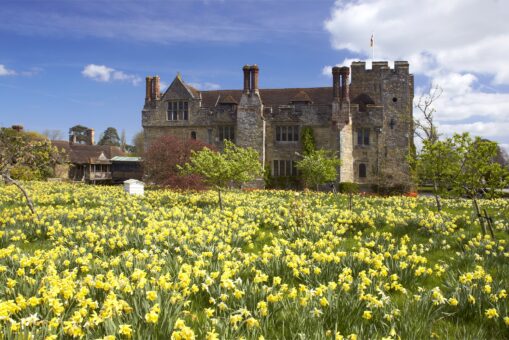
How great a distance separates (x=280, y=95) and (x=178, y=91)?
29.4 ft

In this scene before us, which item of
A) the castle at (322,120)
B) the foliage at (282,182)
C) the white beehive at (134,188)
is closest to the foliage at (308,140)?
the castle at (322,120)

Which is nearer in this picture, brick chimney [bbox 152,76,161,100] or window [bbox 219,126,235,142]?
window [bbox 219,126,235,142]

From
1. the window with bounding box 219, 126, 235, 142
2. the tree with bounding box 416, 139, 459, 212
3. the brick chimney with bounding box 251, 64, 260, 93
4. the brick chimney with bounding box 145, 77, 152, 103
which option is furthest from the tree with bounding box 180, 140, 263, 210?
the brick chimney with bounding box 145, 77, 152, 103

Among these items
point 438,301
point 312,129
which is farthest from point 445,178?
point 312,129

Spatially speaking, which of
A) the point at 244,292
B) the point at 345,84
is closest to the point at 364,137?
the point at 345,84

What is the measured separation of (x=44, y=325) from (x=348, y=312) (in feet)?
10.1

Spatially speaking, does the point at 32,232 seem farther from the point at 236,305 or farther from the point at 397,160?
the point at 397,160

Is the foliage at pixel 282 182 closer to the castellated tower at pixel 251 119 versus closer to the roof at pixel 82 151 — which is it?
the castellated tower at pixel 251 119

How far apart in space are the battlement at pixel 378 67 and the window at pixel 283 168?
31.9 ft

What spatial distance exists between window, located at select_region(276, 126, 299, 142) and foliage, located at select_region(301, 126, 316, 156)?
70 cm

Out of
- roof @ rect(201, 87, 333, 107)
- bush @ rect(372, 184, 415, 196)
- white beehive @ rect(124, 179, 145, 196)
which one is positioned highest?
roof @ rect(201, 87, 333, 107)

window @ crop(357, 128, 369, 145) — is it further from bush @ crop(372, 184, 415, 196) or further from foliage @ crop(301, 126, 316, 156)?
bush @ crop(372, 184, 415, 196)

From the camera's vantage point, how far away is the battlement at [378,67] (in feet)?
107

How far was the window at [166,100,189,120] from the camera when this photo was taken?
34250 millimetres
